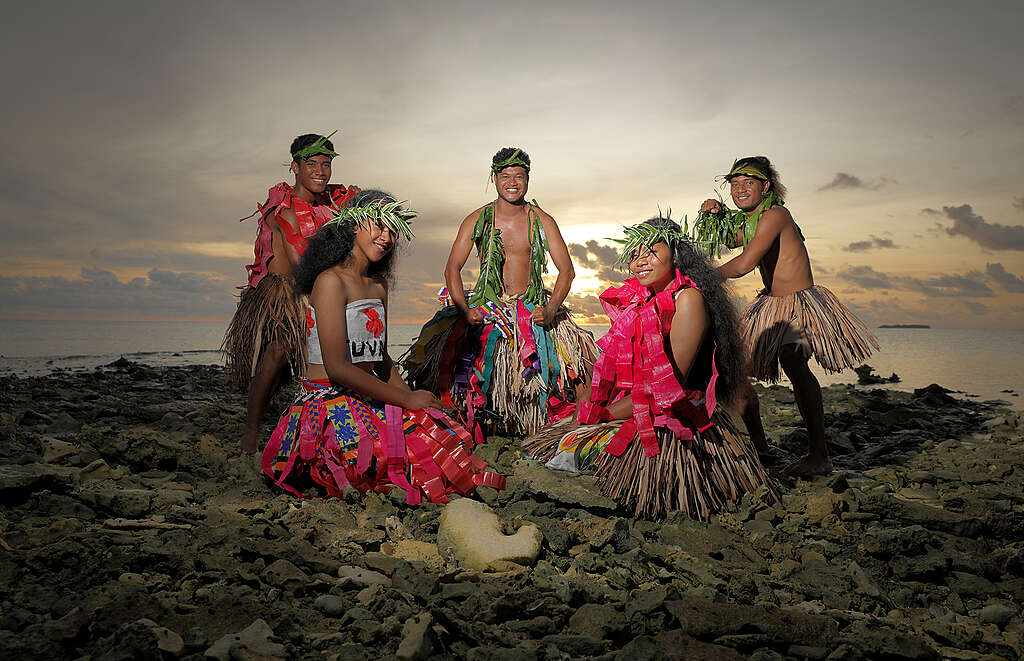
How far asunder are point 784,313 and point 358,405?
2.98m

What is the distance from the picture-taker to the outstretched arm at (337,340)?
11.3ft

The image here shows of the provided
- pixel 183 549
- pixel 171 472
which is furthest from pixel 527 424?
pixel 183 549

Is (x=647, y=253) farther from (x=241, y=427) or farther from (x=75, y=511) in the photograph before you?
(x=241, y=427)

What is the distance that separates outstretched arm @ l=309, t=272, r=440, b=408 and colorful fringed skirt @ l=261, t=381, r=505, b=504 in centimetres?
13

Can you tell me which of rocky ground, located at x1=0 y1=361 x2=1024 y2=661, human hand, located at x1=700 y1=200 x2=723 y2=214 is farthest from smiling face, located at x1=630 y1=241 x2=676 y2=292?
human hand, located at x1=700 y1=200 x2=723 y2=214

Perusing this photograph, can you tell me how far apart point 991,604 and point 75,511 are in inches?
157

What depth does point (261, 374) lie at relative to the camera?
4.57 metres

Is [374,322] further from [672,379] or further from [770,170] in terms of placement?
[770,170]

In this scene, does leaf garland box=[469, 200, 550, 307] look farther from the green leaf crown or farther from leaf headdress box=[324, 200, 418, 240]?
leaf headdress box=[324, 200, 418, 240]

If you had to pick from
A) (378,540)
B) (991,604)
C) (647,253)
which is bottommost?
(991,604)

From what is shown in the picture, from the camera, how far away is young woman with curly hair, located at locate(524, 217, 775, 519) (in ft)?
10.8

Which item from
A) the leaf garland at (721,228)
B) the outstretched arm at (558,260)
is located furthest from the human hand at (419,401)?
the leaf garland at (721,228)

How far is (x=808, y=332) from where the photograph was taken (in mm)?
4574

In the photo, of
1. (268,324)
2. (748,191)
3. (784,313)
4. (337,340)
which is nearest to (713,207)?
(748,191)
